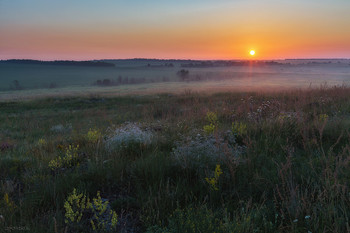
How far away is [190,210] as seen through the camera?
2.22m

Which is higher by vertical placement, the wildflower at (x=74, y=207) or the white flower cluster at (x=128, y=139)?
the white flower cluster at (x=128, y=139)

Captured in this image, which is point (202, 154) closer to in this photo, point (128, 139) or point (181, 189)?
point (181, 189)

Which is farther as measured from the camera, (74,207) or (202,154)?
(202,154)

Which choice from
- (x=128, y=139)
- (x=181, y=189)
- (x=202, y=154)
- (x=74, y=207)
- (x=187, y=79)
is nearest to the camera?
(x=74, y=207)

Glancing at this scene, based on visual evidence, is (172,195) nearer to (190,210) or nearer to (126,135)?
(190,210)

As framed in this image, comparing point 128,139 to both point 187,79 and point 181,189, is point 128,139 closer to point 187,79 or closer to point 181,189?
point 181,189

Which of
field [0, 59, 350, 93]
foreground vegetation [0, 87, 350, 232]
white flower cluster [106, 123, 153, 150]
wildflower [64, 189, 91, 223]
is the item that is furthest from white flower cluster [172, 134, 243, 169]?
field [0, 59, 350, 93]

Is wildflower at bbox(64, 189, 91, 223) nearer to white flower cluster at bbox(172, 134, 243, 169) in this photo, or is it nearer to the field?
white flower cluster at bbox(172, 134, 243, 169)

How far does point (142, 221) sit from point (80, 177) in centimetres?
122

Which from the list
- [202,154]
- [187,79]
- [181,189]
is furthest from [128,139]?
[187,79]

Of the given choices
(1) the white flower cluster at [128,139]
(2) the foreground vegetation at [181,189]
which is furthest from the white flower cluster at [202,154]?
(1) the white flower cluster at [128,139]

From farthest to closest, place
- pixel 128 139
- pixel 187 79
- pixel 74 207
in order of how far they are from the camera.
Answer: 1. pixel 187 79
2. pixel 128 139
3. pixel 74 207

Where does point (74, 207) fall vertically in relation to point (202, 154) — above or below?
below

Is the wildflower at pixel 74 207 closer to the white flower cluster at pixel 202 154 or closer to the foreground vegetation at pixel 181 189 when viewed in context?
the foreground vegetation at pixel 181 189
